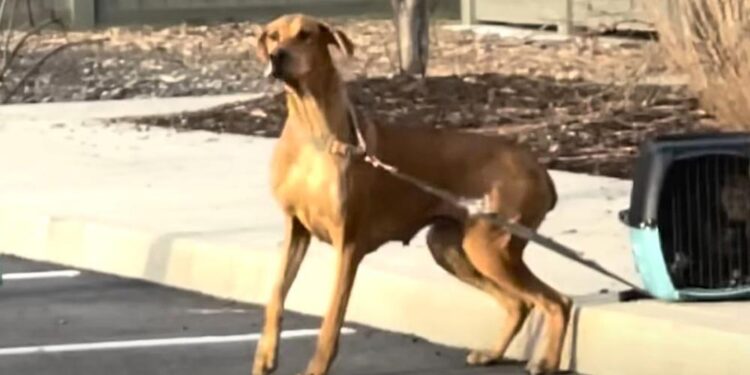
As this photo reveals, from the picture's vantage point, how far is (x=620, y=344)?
27.9 feet

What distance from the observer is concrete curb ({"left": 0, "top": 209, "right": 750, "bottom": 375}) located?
326 inches

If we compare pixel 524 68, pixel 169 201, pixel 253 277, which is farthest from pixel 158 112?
pixel 253 277

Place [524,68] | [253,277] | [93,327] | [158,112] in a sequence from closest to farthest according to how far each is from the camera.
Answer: [93,327] → [253,277] → [158,112] → [524,68]

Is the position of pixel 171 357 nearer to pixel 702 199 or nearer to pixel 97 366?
pixel 97 366

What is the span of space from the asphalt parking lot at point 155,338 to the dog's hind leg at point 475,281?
75mm

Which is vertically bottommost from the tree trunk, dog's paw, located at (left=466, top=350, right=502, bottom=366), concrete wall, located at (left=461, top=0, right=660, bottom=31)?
concrete wall, located at (left=461, top=0, right=660, bottom=31)

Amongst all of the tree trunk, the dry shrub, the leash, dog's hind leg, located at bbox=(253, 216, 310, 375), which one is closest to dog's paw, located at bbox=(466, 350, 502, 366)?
the leash

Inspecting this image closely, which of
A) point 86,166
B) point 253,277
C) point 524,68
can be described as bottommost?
point 524,68

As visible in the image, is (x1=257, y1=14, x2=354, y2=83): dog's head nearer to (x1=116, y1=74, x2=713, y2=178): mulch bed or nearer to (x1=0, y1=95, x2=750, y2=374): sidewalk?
(x1=0, y1=95, x2=750, y2=374): sidewalk

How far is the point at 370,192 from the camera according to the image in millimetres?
8328

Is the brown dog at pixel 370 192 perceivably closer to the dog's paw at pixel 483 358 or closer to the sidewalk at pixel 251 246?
the dog's paw at pixel 483 358

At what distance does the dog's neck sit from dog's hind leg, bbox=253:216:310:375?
351 mm

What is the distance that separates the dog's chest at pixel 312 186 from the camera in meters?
8.17

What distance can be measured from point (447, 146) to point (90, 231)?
3.77 meters
